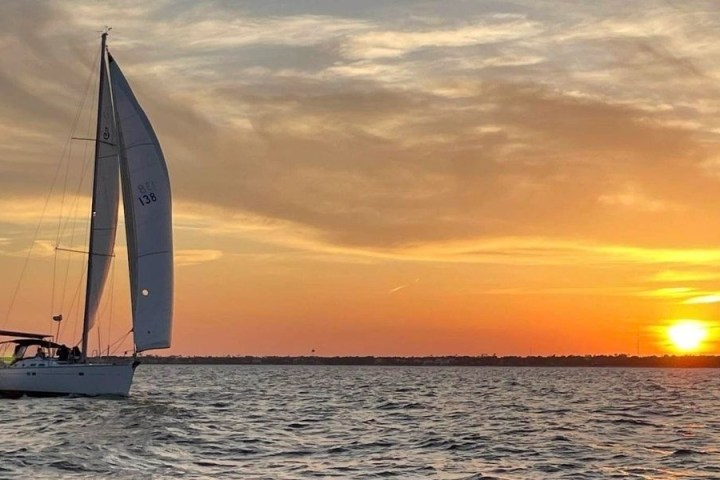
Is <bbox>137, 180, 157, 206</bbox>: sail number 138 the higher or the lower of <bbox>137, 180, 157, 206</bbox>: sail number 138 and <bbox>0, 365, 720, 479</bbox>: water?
the higher

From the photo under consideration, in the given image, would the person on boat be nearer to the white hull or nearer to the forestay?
the white hull

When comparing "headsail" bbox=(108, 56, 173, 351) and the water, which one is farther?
→ "headsail" bbox=(108, 56, 173, 351)

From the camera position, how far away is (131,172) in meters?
52.7

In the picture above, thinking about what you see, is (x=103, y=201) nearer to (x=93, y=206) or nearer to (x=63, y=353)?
(x=93, y=206)

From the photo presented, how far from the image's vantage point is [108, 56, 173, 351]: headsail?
171 ft

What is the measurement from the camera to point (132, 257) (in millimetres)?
52844

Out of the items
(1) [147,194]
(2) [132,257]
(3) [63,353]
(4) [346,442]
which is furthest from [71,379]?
(4) [346,442]

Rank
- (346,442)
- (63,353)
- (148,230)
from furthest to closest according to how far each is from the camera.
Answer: (148,230) → (63,353) → (346,442)

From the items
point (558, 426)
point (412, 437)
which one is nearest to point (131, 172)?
point (412, 437)

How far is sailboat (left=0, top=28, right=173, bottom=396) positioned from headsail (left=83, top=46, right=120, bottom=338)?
58 mm

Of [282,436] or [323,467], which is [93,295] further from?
[323,467]

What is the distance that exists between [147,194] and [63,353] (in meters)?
10.1

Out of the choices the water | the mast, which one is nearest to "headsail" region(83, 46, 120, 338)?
the mast

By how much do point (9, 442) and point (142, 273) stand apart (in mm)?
19138
